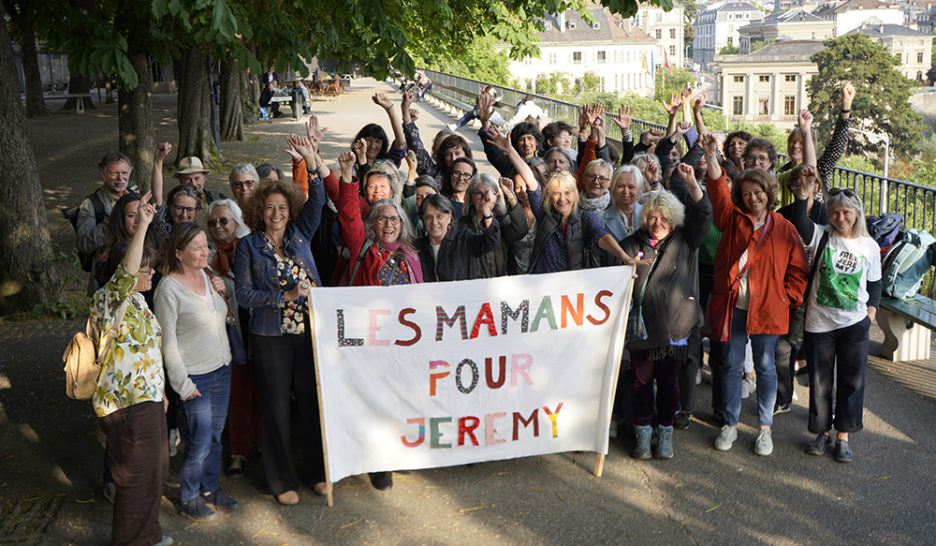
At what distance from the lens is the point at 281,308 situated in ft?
17.9

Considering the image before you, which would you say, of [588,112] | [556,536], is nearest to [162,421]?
[556,536]

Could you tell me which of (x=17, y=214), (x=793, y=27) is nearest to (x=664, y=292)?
(x=17, y=214)

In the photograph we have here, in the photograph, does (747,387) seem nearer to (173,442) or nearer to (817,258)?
(817,258)

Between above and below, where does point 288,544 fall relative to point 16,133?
below

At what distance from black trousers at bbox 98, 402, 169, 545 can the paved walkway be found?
1.08 feet

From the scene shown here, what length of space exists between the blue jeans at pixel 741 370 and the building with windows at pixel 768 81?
13394 centimetres

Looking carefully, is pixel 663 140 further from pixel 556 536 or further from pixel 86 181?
pixel 86 181

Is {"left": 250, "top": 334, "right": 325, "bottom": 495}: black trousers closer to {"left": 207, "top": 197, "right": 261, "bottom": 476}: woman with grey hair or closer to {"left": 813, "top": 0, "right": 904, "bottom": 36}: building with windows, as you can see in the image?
{"left": 207, "top": 197, "right": 261, "bottom": 476}: woman with grey hair

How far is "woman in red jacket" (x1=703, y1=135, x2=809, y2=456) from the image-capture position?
6129 millimetres

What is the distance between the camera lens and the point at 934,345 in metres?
8.76

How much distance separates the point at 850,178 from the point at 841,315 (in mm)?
6274

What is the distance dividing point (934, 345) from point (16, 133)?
29.4 feet

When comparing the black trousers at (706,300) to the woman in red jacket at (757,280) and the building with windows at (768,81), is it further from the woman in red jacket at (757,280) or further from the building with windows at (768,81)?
the building with windows at (768,81)

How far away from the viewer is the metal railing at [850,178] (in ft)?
31.1
